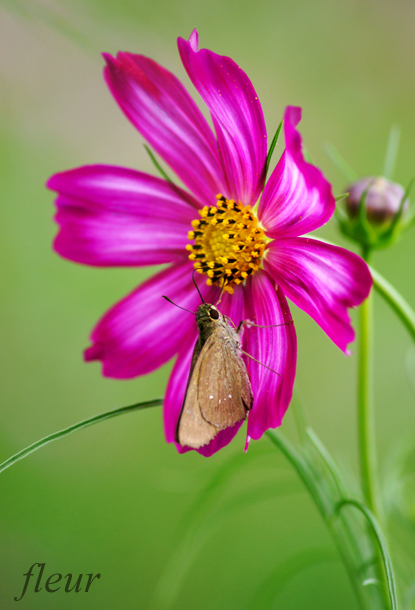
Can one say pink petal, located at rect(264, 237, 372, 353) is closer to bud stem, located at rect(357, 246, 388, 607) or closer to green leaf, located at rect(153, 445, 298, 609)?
bud stem, located at rect(357, 246, 388, 607)

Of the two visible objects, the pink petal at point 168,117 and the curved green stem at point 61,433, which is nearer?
the curved green stem at point 61,433

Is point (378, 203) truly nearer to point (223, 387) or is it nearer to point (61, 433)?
point (223, 387)

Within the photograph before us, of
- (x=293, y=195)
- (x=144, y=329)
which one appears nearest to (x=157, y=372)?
(x=144, y=329)

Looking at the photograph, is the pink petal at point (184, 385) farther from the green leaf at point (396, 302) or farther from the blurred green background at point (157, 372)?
the blurred green background at point (157, 372)

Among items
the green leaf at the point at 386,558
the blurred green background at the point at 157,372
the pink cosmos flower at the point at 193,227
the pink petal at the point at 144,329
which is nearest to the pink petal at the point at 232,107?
the pink cosmos flower at the point at 193,227

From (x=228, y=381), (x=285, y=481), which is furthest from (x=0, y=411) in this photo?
(x=228, y=381)
